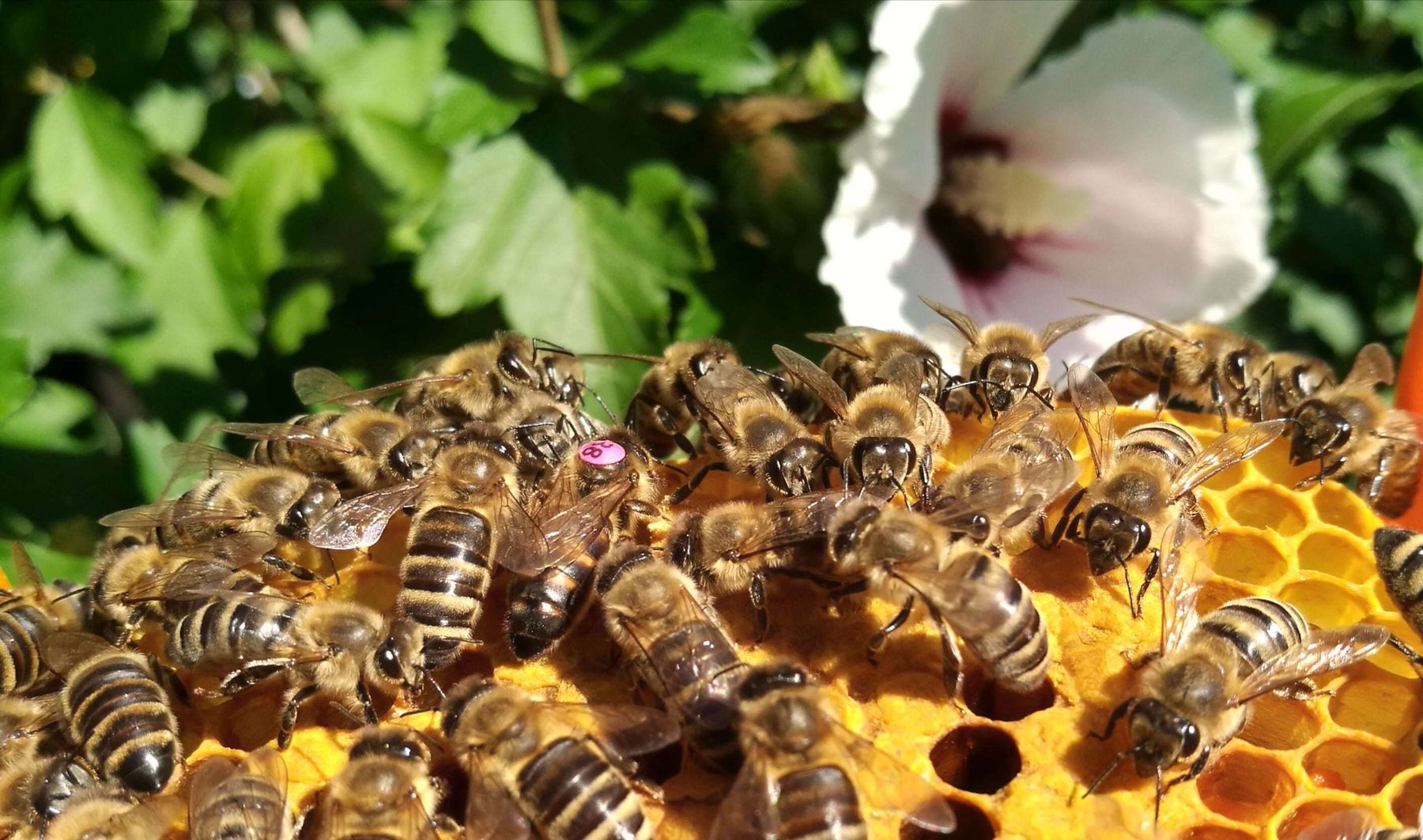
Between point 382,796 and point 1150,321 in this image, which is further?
point 1150,321

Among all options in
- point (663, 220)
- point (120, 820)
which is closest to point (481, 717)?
point (120, 820)

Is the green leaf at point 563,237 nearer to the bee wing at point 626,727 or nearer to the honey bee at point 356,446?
the honey bee at point 356,446

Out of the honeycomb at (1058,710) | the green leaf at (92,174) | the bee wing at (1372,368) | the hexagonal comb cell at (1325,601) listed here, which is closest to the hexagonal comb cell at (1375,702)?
the honeycomb at (1058,710)

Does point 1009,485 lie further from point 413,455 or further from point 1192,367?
point 413,455

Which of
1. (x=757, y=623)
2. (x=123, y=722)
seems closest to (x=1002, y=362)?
(x=757, y=623)

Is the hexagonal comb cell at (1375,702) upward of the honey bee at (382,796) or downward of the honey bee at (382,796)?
downward
